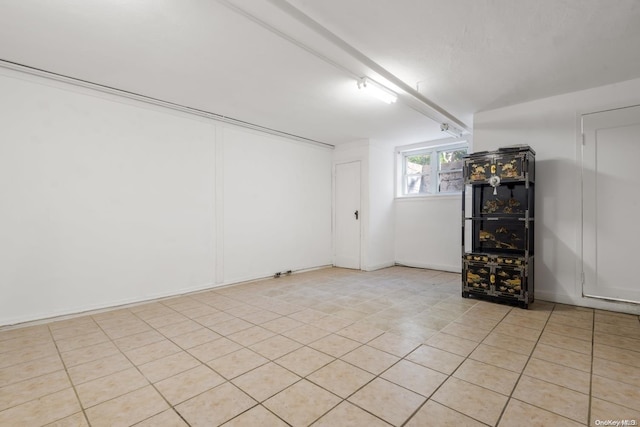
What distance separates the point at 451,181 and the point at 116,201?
228 inches

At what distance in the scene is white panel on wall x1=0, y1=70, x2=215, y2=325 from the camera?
3146mm

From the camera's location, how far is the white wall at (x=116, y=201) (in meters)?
3.17

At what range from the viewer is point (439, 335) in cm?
288

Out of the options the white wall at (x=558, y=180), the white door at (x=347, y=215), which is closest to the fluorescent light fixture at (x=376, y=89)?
the white wall at (x=558, y=180)

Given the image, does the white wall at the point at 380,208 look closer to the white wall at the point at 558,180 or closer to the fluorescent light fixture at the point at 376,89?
the fluorescent light fixture at the point at 376,89

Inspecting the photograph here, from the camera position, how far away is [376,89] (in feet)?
11.4

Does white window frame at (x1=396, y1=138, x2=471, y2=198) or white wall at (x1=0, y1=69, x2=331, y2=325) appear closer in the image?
white wall at (x1=0, y1=69, x2=331, y2=325)

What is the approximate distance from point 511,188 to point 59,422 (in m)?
5.11

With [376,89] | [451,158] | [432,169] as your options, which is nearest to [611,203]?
[451,158]

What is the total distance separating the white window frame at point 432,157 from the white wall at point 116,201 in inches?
115

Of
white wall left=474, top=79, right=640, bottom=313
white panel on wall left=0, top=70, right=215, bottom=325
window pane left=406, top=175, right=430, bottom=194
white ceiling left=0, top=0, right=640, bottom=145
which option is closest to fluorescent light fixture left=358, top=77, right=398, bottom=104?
white ceiling left=0, top=0, right=640, bottom=145

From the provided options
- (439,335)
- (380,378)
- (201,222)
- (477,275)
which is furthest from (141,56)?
(477,275)

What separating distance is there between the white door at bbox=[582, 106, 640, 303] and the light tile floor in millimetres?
432

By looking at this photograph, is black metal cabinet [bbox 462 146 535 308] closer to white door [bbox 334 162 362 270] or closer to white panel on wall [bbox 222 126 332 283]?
white door [bbox 334 162 362 270]
